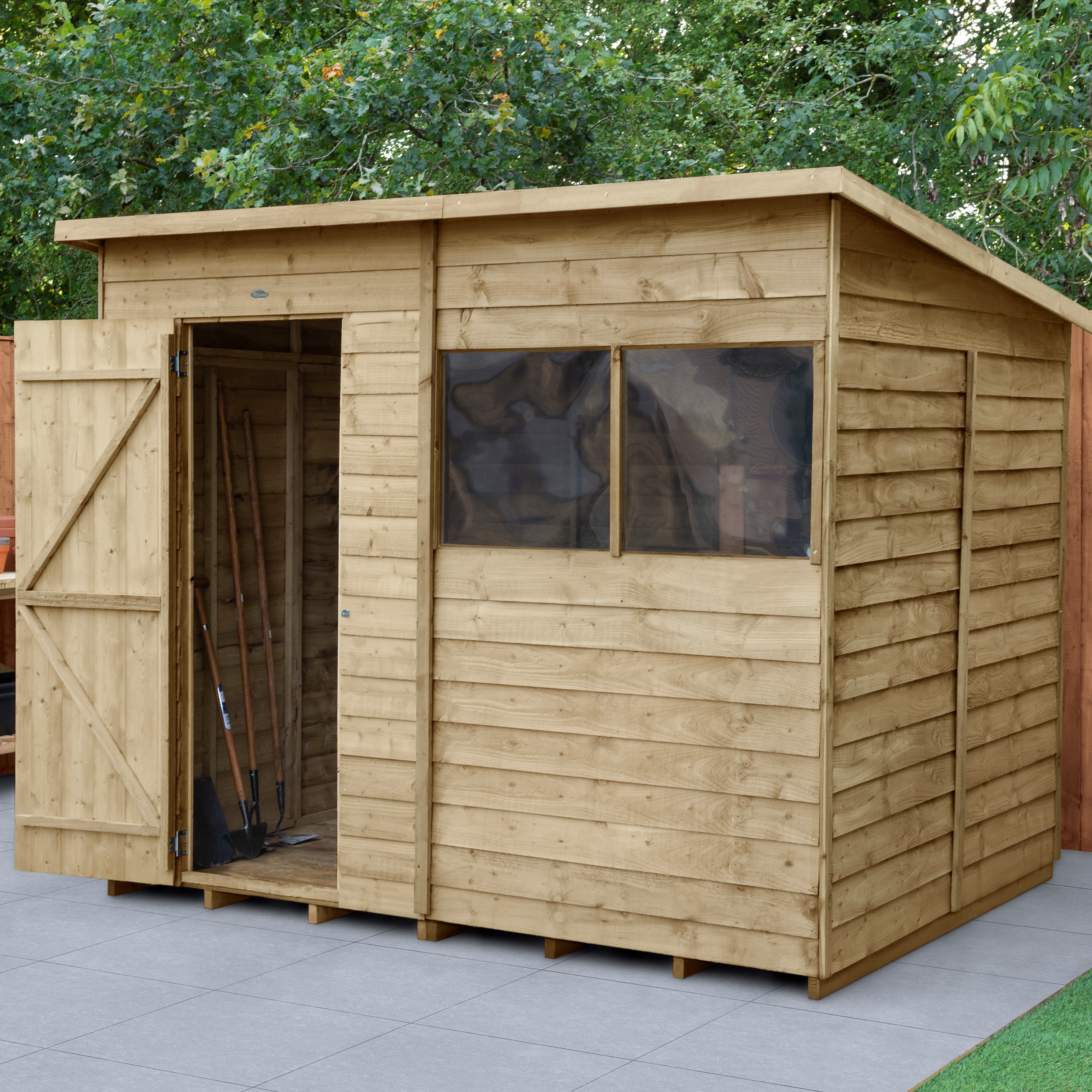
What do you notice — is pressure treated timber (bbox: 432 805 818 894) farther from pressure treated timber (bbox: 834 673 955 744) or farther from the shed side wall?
pressure treated timber (bbox: 834 673 955 744)

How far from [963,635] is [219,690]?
114 inches

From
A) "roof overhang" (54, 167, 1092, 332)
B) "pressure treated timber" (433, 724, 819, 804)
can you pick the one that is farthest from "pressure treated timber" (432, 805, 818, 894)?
"roof overhang" (54, 167, 1092, 332)

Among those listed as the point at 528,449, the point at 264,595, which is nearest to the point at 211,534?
the point at 264,595

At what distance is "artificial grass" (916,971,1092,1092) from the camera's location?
3.89m

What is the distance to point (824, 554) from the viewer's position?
455 cm

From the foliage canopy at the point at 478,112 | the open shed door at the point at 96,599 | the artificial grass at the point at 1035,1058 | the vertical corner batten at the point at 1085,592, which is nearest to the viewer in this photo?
the artificial grass at the point at 1035,1058

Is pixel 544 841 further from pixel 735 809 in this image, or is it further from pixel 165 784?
pixel 165 784

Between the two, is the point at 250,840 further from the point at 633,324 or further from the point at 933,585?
the point at 933,585

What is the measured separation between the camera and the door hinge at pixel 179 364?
5.51 m

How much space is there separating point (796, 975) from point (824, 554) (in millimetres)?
1377

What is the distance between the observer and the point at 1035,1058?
162 inches

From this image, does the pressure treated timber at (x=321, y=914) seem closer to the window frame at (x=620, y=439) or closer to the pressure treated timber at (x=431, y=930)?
the pressure treated timber at (x=431, y=930)

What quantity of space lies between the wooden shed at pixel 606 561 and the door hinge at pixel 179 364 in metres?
0.01

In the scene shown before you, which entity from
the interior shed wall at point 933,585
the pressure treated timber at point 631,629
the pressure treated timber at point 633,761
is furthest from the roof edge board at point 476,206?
the pressure treated timber at point 633,761
